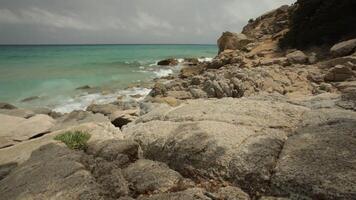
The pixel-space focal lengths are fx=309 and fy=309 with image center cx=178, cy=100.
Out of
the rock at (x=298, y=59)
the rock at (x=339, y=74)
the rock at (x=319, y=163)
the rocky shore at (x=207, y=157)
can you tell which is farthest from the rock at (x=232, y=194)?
the rock at (x=298, y=59)

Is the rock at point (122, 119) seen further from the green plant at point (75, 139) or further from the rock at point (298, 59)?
the rock at point (298, 59)

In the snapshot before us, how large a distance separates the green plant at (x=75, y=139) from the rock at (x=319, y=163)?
4603mm

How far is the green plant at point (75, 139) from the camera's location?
7.37 meters

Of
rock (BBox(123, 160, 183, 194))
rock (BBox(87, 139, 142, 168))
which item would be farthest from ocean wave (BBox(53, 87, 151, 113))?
rock (BBox(123, 160, 183, 194))

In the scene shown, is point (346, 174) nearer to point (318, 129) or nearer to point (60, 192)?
point (318, 129)

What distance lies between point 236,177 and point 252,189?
0.35 m

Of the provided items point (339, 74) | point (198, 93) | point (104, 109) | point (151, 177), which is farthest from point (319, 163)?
point (104, 109)

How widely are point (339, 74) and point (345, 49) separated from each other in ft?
11.5

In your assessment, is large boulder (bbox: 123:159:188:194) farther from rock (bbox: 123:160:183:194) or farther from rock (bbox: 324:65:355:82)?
rock (bbox: 324:65:355:82)

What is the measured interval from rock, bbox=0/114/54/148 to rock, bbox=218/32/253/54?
2754 cm

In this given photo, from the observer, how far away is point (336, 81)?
41.2ft

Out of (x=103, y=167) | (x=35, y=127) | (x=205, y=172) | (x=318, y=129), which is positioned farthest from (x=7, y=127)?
(x=318, y=129)

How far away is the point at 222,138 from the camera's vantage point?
602 cm

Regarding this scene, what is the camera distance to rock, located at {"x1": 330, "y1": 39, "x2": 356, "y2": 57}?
14952 millimetres
